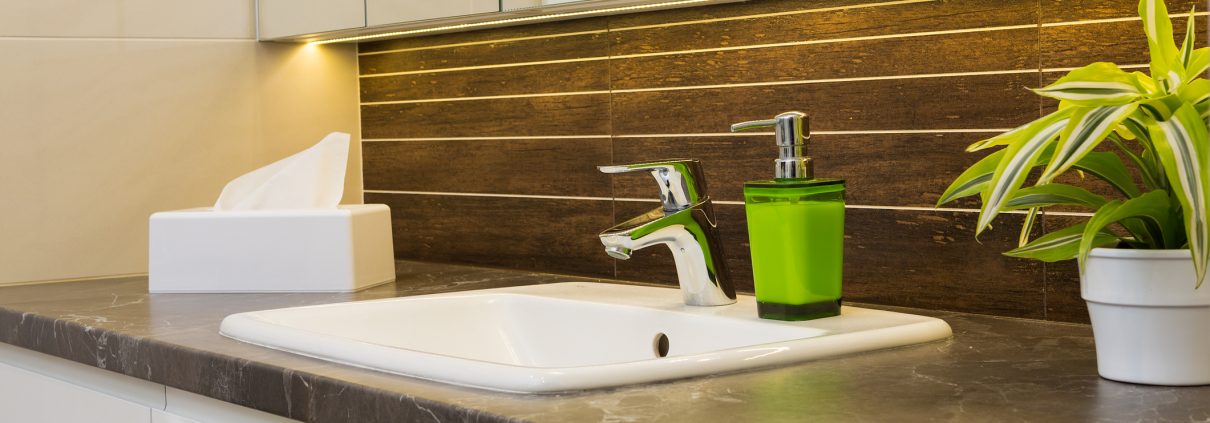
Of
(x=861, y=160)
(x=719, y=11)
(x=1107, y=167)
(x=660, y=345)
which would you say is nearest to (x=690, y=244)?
(x=660, y=345)

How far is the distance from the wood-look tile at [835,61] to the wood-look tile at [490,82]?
5 cm

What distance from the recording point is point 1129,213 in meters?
0.90

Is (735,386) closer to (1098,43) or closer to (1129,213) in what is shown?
(1129,213)

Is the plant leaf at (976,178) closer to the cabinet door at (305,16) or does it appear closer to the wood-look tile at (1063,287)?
the wood-look tile at (1063,287)

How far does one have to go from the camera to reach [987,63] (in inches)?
51.6

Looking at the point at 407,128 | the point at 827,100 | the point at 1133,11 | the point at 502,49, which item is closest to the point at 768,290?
the point at 827,100

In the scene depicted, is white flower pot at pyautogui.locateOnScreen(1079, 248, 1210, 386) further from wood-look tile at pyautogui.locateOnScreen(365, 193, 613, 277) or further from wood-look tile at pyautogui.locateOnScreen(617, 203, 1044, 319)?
wood-look tile at pyautogui.locateOnScreen(365, 193, 613, 277)

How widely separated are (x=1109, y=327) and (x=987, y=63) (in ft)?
1.48

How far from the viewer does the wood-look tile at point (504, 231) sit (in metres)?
1.78

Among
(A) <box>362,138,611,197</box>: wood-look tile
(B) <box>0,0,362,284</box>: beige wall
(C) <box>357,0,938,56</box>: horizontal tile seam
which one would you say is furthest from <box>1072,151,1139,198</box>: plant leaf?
(B) <box>0,0,362,284</box>: beige wall

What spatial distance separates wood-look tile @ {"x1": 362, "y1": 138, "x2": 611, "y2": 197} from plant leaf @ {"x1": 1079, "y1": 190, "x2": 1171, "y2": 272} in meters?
0.90

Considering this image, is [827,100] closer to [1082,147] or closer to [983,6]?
[983,6]

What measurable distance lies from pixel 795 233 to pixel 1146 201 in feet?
1.09

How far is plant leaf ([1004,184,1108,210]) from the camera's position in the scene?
0.98m
